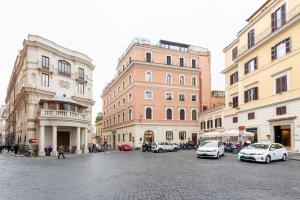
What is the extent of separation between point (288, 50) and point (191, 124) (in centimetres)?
2804

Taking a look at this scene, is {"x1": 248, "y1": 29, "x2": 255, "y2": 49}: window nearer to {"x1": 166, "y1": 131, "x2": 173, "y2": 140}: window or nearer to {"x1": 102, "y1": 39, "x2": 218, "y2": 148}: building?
{"x1": 102, "y1": 39, "x2": 218, "y2": 148}: building

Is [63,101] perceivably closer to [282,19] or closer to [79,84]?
[79,84]

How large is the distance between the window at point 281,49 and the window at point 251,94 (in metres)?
4.68

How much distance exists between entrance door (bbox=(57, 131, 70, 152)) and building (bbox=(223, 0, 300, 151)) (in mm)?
22276

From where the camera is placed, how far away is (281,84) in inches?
1091

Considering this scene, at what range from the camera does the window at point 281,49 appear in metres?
26.8

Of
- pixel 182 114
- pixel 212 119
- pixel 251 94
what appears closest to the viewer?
pixel 251 94

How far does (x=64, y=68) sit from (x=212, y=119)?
24.8m

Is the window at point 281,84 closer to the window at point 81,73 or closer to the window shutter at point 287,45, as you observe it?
the window shutter at point 287,45

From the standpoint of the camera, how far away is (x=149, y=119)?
49.6 metres

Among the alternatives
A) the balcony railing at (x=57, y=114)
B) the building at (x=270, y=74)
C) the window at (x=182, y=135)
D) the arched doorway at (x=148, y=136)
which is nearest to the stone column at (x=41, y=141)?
the balcony railing at (x=57, y=114)

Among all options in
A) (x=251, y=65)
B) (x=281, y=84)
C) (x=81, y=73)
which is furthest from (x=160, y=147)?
(x=281, y=84)

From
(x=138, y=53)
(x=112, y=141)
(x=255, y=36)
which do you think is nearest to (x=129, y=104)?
(x=138, y=53)

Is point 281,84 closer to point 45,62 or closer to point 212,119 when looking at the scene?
point 212,119
